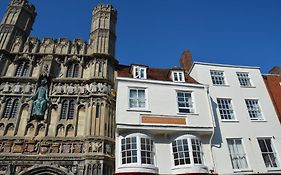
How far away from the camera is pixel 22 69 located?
59.8ft

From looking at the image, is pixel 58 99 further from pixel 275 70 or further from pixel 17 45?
pixel 275 70

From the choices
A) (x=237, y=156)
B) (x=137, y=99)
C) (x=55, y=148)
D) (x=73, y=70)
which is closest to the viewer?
(x=237, y=156)

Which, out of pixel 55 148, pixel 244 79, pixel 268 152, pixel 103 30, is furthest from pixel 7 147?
pixel 244 79

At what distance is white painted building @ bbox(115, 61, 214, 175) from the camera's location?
12.0 metres

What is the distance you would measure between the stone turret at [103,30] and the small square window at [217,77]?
27.4 feet

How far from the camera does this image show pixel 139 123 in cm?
1274

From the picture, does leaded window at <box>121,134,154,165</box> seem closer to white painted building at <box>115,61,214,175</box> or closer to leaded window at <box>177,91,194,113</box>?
white painted building at <box>115,61,214,175</box>

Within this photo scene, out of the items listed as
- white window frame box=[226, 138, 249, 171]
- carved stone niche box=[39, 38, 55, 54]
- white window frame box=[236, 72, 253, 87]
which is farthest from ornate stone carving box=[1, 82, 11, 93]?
white window frame box=[236, 72, 253, 87]

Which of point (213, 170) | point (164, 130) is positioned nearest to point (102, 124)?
point (164, 130)

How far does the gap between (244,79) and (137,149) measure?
10.1 meters

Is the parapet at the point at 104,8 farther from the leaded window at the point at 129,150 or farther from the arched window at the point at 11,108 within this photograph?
the leaded window at the point at 129,150

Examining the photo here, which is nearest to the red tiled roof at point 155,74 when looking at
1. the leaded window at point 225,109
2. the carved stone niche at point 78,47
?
the leaded window at point 225,109

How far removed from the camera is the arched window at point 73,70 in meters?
18.3

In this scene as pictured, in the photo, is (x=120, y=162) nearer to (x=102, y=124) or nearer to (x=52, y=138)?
(x=102, y=124)
